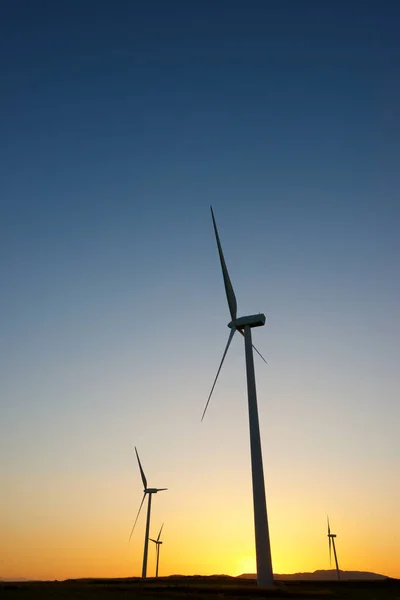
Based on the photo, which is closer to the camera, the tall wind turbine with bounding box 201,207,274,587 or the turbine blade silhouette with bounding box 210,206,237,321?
the tall wind turbine with bounding box 201,207,274,587

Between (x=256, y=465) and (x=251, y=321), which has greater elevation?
(x=251, y=321)

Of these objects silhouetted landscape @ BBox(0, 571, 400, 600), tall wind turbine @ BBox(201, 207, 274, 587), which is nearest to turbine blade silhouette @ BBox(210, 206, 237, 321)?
tall wind turbine @ BBox(201, 207, 274, 587)

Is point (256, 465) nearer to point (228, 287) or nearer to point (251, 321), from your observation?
point (251, 321)

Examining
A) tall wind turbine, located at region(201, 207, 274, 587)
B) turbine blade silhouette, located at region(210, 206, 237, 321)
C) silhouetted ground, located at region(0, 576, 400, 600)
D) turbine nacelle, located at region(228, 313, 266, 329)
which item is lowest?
silhouetted ground, located at region(0, 576, 400, 600)

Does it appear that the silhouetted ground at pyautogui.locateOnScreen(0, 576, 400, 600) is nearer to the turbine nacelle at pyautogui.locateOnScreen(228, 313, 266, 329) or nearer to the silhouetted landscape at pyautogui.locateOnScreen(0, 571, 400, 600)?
the silhouetted landscape at pyautogui.locateOnScreen(0, 571, 400, 600)

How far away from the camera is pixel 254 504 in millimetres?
51156

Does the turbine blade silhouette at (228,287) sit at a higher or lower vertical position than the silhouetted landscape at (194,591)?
higher

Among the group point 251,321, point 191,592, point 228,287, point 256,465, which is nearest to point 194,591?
point 191,592

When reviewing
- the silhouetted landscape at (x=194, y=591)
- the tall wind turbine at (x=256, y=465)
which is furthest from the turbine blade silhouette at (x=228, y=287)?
the silhouetted landscape at (x=194, y=591)

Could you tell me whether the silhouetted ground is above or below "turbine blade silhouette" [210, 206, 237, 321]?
below

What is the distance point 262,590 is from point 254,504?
7.82 m

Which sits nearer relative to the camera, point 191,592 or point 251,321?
point 191,592

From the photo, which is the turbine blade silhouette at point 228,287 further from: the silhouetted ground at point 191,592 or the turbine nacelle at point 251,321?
the silhouetted ground at point 191,592

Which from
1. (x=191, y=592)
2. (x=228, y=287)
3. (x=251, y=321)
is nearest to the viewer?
(x=191, y=592)
